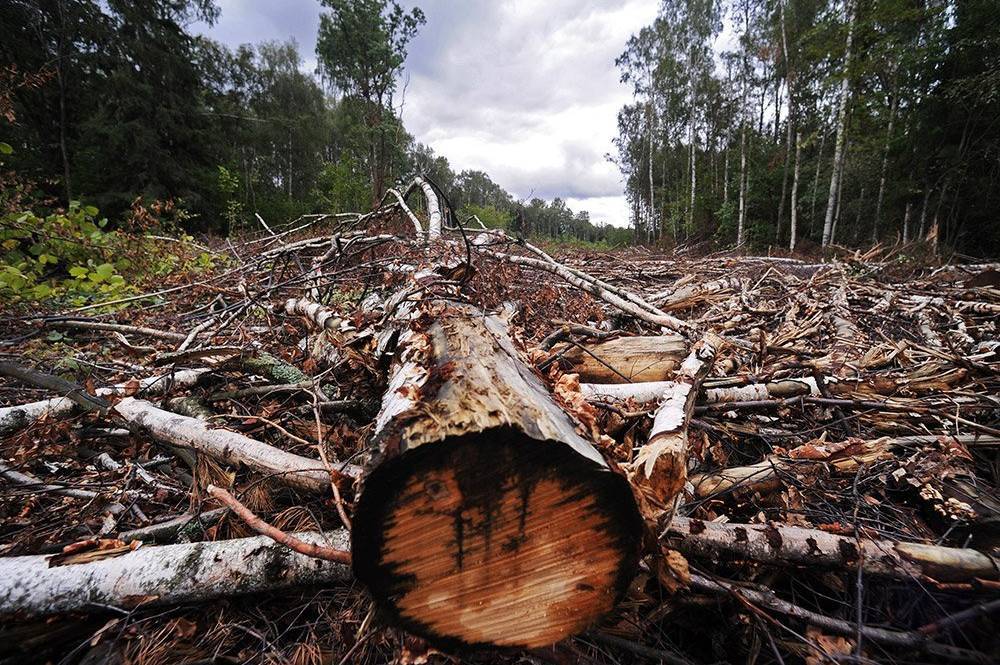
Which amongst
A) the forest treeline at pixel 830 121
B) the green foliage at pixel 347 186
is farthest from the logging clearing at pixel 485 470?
the green foliage at pixel 347 186

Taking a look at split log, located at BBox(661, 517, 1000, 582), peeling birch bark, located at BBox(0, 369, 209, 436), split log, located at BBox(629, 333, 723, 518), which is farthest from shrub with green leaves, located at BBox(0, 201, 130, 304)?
split log, located at BBox(661, 517, 1000, 582)

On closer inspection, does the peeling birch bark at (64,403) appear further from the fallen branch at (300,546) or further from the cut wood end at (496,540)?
the cut wood end at (496,540)

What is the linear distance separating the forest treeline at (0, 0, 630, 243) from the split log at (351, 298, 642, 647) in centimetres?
297

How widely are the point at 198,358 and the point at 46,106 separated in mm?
16170

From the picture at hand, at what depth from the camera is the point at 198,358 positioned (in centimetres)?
215

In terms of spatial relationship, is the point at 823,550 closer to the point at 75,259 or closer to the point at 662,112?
the point at 75,259

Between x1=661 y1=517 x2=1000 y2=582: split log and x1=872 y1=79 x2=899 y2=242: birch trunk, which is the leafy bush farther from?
x1=872 y1=79 x2=899 y2=242: birch trunk

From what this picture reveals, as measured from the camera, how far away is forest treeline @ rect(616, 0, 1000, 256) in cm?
998

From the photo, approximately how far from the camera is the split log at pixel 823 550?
1.09 metres

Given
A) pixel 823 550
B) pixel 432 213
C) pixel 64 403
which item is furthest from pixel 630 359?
pixel 64 403

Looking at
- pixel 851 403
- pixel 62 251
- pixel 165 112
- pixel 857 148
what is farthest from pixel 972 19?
pixel 165 112

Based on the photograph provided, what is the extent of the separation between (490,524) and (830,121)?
23160mm

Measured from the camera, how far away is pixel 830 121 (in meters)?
16.1

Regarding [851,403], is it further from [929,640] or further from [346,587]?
[346,587]
